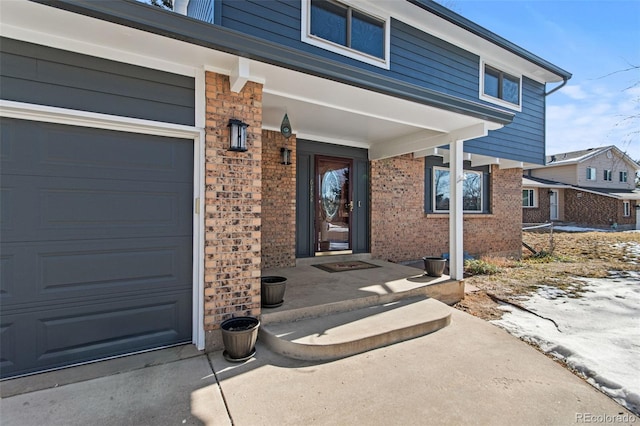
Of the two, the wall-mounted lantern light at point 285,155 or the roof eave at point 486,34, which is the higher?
the roof eave at point 486,34

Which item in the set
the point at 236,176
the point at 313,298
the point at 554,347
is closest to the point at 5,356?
the point at 236,176

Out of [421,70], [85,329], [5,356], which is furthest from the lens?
[421,70]

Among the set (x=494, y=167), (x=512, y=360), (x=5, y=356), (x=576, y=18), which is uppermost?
(x=576, y=18)

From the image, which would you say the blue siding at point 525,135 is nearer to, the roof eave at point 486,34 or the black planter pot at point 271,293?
the roof eave at point 486,34

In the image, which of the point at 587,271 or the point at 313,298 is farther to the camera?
the point at 587,271

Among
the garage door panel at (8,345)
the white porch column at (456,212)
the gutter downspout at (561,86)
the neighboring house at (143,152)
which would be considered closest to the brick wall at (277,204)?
the neighboring house at (143,152)

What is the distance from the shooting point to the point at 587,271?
704cm

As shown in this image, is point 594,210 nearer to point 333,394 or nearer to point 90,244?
point 333,394

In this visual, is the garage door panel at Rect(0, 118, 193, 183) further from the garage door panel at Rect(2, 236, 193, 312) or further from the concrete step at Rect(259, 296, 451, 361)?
the concrete step at Rect(259, 296, 451, 361)

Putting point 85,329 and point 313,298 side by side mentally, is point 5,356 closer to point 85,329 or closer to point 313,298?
point 85,329

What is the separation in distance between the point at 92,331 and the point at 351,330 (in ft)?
7.94

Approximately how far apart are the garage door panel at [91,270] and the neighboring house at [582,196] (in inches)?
824

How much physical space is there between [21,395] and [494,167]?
10499 millimetres

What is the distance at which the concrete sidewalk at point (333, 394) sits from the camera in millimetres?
2041
